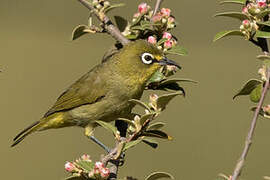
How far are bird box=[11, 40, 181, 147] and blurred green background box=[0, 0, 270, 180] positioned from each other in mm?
3013

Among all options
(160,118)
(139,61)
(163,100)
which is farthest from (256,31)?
(160,118)

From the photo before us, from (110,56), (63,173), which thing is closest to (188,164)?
(63,173)

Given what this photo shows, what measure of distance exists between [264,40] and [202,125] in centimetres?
561

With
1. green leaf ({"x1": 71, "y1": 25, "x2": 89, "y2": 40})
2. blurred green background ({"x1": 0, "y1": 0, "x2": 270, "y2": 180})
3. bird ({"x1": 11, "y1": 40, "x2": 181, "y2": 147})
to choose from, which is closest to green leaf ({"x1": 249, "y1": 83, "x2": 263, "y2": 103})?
green leaf ({"x1": 71, "y1": 25, "x2": 89, "y2": 40})

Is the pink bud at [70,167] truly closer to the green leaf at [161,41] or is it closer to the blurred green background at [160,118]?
the green leaf at [161,41]

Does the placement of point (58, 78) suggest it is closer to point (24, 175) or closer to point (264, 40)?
point (24, 175)

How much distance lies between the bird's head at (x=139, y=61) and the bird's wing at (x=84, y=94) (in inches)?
7.4

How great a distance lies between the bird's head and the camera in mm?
2850

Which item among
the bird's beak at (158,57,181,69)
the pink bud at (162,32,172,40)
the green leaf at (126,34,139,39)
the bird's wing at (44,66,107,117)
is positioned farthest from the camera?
the bird's wing at (44,66,107,117)

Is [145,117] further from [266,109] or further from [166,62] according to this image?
[166,62]

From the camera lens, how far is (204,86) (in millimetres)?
8156

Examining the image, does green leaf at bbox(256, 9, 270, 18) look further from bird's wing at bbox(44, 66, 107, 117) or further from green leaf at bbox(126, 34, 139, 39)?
bird's wing at bbox(44, 66, 107, 117)

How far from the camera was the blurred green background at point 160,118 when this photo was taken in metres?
6.67

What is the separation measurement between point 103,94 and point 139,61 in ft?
1.05
